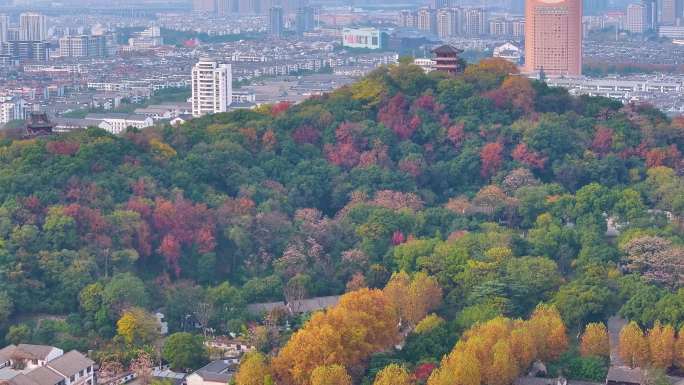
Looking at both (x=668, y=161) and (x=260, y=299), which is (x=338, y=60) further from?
(x=260, y=299)

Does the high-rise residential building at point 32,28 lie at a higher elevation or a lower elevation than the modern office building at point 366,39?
higher

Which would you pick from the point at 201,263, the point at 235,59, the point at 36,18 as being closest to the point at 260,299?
the point at 201,263

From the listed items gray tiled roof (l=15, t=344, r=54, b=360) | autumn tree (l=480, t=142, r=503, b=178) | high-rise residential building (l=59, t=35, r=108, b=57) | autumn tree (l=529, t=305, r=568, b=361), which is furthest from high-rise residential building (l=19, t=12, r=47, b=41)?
autumn tree (l=529, t=305, r=568, b=361)

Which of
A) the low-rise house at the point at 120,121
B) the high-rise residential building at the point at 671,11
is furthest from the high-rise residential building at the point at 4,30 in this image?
the high-rise residential building at the point at 671,11

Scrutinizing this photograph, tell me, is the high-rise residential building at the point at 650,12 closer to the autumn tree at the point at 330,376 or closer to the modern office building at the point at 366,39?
the modern office building at the point at 366,39

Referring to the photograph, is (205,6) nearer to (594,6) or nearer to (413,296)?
(594,6)

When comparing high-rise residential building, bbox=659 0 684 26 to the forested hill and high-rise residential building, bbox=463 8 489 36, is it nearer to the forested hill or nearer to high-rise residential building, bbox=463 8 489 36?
high-rise residential building, bbox=463 8 489 36
